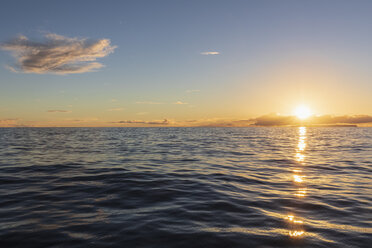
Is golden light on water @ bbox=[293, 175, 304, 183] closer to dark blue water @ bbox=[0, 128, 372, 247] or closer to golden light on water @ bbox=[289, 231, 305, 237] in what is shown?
dark blue water @ bbox=[0, 128, 372, 247]

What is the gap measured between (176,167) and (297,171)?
7242 mm

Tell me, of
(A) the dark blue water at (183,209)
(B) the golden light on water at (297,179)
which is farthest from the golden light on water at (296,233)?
(B) the golden light on water at (297,179)

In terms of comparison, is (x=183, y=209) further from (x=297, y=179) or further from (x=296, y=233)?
(x=297, y=179)

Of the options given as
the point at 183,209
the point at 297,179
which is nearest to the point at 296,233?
the point at 183,209

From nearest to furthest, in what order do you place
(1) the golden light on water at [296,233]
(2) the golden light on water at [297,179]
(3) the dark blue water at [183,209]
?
(3) the dark blue water at [183,209] < (1) the golden light on water at [296,233] < (2) the golden light on water at [297,179]

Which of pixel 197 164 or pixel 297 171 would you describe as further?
pixel 197 164

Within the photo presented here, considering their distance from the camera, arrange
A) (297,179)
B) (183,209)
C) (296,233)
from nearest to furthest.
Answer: (296,233), (183,209), (297,179)

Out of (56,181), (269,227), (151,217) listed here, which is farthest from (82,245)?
(56,181)

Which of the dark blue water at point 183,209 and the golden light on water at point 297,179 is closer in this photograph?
the dark blue water at point 183,209

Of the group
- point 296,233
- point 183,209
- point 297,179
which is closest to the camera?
point 296,233

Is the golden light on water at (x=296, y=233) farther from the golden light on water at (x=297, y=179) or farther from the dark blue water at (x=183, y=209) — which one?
the golden light on water at (x=297, y=179)

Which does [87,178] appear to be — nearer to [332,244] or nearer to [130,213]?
[130,213]

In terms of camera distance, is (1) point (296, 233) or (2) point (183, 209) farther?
(2) point (183, 209)

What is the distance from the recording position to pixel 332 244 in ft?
17.1
